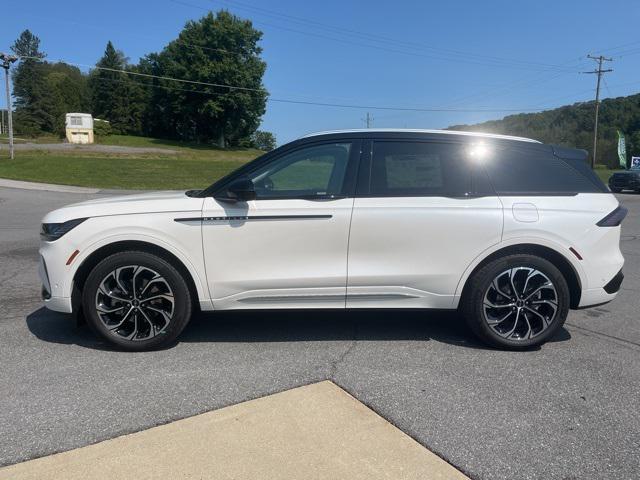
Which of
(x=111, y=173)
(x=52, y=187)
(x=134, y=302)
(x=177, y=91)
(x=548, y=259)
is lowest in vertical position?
(x=134, y=302)

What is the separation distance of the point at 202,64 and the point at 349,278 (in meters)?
71.3

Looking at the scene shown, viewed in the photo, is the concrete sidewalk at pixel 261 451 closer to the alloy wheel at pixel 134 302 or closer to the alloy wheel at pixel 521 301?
the alloy wheel at pixel 134 302

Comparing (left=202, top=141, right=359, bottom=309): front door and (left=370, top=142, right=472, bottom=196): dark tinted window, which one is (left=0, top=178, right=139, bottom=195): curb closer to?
(left=202, top=141, right=359, bottom=309): front door

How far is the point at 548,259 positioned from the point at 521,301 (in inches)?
16.7

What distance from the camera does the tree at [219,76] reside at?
68.3 meters

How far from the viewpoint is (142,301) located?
13.1 ft

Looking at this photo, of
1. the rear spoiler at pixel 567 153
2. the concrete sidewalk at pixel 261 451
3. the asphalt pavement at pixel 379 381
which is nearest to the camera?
the concrete sidewalk at pixel 261 451

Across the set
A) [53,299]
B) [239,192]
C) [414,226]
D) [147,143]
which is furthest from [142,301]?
[147,143]

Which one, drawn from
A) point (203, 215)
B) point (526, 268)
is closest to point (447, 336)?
point (526, 268)

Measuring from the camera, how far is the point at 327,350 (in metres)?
4.09

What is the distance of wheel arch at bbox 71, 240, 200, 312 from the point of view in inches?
156

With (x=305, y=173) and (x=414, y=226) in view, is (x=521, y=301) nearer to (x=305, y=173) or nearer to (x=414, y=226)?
(x=414, y=226)

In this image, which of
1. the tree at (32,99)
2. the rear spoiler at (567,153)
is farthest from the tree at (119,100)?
the rear spoiler at (567,153)

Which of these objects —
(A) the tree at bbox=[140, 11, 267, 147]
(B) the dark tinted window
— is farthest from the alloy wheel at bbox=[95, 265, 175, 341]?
(A) the tree at bbox=[140, 11, 267, 147]
